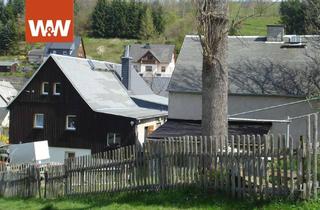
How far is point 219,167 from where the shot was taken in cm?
1151

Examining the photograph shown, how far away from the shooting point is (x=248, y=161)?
35.9ft

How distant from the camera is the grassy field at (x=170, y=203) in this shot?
10.3m

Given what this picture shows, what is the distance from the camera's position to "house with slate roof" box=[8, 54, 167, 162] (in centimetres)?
3859

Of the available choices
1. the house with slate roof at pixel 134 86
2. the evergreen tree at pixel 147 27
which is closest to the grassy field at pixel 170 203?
the house with slate roof at pixel 134 86

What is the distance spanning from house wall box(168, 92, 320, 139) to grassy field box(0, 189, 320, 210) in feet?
46.2

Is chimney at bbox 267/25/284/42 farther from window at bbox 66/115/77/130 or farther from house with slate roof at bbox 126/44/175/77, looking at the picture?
house with slate roof at bbox 126/44/175/77

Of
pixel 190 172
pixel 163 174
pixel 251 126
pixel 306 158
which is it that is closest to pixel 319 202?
pixel 306 158

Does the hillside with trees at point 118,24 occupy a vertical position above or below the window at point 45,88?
above

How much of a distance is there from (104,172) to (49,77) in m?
27.1

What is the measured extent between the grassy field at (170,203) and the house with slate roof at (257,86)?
12.2m

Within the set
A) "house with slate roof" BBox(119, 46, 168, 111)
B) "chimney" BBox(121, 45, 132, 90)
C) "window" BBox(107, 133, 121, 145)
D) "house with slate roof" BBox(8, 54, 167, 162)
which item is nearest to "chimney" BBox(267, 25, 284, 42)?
"house with slate roof" BBox(8, 54, 167, 162)

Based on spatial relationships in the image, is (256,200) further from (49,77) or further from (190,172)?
(49,77)

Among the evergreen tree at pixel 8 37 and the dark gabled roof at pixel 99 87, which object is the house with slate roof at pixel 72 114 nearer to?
the dark gabled roof at pixel 99 87

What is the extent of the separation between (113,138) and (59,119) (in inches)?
193
